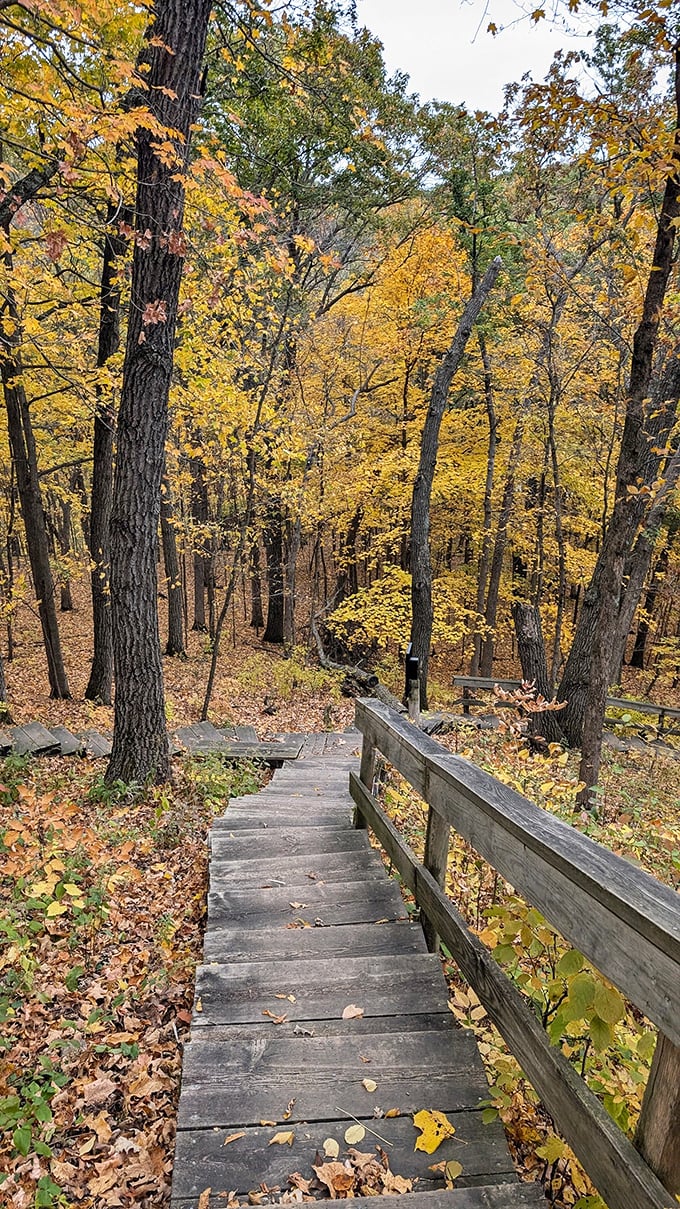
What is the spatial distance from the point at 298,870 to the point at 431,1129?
2285 millimetres

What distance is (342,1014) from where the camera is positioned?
9.32ft

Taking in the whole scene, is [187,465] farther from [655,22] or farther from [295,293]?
[655,22]

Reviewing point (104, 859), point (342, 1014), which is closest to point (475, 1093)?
point (342, 1014)

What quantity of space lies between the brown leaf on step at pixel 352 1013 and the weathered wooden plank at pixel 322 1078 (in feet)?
0.67

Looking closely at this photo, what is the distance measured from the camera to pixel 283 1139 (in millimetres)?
2180

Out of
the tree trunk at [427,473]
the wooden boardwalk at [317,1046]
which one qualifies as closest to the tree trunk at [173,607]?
the tree trunk at [427,473]

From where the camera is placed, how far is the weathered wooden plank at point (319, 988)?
9.36ft

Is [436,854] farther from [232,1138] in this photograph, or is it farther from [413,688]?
[413,688]

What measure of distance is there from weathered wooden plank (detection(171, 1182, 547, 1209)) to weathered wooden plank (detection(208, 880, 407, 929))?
176 cm

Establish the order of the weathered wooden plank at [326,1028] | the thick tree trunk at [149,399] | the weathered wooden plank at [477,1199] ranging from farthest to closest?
1. the thick tree trunk at [149,399]
2. the weathered wooden plank at [326,1028]
3. the weathered wooden plank at [477,1199]

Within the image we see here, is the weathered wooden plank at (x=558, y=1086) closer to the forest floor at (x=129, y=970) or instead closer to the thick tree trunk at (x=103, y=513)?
the forest floor at (x=129, y=970)

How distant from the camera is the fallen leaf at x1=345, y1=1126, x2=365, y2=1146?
215 cm

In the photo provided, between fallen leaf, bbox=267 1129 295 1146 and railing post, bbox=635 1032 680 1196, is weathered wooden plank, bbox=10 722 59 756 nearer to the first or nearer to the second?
fallen leaf, bbox=267 1129 295 1146

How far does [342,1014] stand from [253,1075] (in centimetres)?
51
